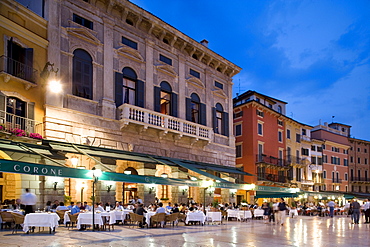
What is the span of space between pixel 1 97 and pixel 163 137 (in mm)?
10423

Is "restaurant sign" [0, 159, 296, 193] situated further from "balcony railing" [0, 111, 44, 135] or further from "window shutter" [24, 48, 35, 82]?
"window shutter" [24, 48, 35, 82]

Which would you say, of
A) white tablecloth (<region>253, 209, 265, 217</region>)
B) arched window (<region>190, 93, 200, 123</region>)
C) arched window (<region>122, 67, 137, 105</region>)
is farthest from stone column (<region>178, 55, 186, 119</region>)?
white tablecloth (<region>253, 209, 265, 217</region>)

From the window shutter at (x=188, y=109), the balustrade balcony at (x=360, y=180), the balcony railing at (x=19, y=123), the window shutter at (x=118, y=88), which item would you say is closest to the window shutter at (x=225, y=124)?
the window shutter at (x=188, y=109)

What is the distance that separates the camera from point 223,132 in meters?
29.4

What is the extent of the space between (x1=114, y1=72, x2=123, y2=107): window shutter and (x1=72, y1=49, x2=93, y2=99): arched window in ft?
5.40

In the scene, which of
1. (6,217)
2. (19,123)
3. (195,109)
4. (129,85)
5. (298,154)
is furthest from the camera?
(298,154)

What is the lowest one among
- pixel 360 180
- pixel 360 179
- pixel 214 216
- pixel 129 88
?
pixel 360 180

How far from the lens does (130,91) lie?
72.4 feet

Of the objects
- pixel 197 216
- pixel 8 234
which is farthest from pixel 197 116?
pixel 8 234

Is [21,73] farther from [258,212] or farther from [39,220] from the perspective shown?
[258,212]

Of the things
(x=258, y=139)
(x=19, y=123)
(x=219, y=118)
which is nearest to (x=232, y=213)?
(x=219, y=118)

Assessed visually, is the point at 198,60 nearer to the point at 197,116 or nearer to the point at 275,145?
the point at 197,116

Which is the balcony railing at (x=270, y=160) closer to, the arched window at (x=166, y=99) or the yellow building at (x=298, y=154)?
the yellow building at (x=298, y=154)

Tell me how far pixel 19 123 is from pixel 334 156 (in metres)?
50.2
